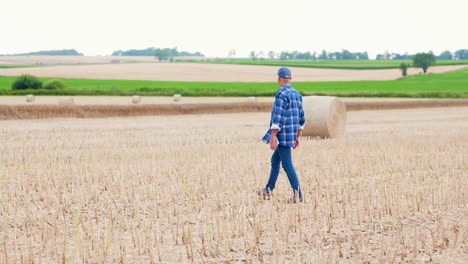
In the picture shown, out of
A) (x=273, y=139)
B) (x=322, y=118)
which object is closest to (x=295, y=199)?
(x=273, y=139)

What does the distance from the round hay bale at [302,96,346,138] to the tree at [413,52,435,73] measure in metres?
72.2

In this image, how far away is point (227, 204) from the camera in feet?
29.1

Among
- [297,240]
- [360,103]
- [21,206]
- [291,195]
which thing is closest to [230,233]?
[297,240]

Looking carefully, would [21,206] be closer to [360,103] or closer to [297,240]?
[297,240]

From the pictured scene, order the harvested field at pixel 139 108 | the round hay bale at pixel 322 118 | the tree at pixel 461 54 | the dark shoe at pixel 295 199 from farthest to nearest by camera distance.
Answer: the tree at pixel 461 54 < the harvested field at pixel 139 108 < the round hay bale at pixel 322 118 < the dark shoe at pixel 295 199

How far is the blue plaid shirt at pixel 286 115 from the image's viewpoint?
8789mm

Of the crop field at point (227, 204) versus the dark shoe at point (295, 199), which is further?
the dark shoe at point (295, 199)

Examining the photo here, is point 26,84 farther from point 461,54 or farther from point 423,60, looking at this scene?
point 461,54

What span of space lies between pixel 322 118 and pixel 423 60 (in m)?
73.2

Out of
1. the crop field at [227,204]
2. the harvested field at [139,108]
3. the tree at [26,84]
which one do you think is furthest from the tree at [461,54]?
the crop field at [227,204]

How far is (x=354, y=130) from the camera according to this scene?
854 inches

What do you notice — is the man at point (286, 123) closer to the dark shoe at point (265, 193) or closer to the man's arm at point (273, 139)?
the man's arm at point (273, 139)

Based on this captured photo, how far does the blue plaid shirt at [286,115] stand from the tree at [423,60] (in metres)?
82.3

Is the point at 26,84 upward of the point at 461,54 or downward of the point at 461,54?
downward
